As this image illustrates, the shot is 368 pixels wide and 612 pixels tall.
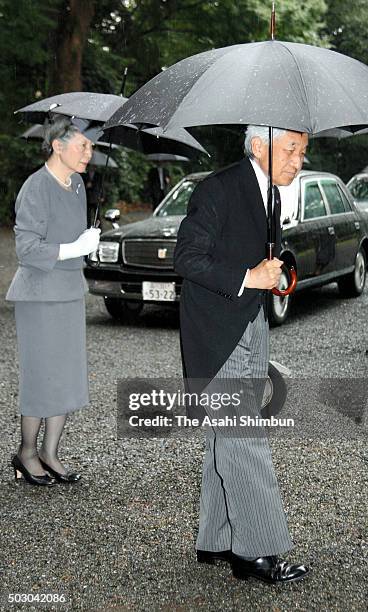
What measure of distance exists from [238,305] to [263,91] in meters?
0.82

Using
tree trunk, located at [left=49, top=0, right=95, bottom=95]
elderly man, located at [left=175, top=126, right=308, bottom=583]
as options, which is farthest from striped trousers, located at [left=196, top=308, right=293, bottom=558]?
tree trunk, located at [left=49, top=0, right=95, bottom=95]

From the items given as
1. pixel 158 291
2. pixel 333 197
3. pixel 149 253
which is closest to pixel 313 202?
pixel 333 197

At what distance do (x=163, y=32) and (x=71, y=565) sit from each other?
21.4 metres

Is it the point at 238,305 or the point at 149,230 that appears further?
the point at 149,230

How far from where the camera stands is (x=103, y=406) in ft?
22.2

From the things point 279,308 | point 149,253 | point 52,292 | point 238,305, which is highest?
point 238,305

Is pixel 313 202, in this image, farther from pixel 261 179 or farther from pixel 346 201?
pixel 261 179

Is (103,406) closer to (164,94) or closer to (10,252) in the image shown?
(164,94)

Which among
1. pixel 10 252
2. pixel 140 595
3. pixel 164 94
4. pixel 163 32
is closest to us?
pixel 140 595

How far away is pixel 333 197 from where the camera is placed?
12195 mm

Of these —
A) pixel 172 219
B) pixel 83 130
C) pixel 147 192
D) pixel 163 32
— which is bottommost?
pixel 147 192

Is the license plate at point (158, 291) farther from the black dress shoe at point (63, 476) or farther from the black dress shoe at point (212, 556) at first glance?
the black dress shoe at point (212, 556)

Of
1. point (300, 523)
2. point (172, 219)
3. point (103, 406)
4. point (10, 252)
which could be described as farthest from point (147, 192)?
point (300, 523)

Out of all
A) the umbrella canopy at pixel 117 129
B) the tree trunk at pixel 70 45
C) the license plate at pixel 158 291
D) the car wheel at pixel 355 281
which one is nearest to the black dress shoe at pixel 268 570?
the umbrella canopy at pixel 117 129
